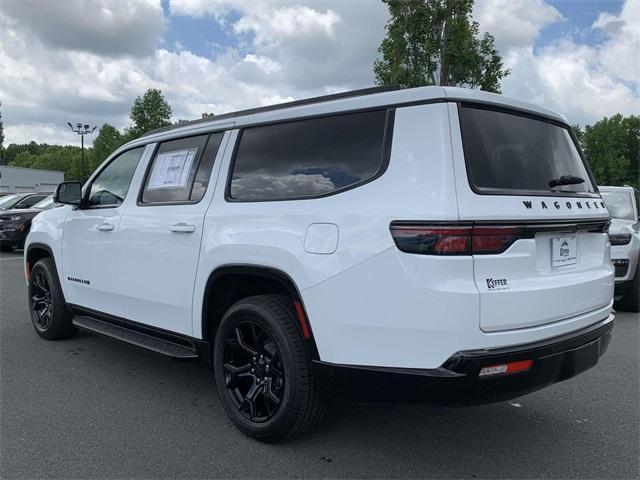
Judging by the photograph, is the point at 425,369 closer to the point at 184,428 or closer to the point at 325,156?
the point at 325,156

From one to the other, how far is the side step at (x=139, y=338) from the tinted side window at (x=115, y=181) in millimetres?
988

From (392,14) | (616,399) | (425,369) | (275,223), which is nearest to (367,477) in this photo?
(425,369)

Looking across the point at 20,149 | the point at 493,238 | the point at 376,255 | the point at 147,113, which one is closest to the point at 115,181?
the point at 376,255

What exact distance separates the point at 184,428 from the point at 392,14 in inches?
809

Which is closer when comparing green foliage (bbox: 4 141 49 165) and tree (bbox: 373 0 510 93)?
tree (bbox: 373 0 510 93)

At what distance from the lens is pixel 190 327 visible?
11.5 ft

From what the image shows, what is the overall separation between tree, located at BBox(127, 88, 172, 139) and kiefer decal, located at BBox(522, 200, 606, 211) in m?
61.1

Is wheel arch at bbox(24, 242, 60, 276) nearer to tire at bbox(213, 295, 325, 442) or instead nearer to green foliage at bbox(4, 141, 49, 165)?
tire at bbox(213, 295, 325, 442)

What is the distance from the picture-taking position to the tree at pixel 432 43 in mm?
20344

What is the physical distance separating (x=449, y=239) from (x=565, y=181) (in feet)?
3.41

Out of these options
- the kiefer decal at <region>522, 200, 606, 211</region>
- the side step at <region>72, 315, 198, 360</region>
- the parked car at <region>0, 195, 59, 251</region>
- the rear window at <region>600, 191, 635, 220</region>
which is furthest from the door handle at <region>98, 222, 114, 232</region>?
the parked car at <region>0, 195, 59, 251</region>

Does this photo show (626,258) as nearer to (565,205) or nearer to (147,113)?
(565,205)

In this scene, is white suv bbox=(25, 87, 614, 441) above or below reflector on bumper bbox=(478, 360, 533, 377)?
above

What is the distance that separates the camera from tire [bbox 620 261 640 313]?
6.86 metres
